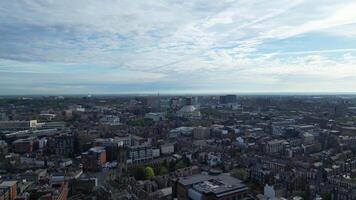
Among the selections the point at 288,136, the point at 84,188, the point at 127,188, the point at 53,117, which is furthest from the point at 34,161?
the point at 53,117

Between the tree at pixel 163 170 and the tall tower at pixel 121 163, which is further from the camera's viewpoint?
the tall tower at pixel 121 163

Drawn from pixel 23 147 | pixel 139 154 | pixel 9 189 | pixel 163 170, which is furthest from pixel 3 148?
pixel 163 170

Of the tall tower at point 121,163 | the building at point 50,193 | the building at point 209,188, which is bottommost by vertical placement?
the tall tower at point 121,163

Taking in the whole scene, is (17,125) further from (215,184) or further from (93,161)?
(215,184)

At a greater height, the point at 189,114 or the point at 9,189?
the point at 189,114

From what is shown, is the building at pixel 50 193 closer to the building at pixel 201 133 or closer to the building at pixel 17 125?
the building at pixel 201 133

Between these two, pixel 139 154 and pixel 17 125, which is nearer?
pixel 139 154

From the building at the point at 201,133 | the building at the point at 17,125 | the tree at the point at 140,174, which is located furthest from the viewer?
the building at the point at 17,125

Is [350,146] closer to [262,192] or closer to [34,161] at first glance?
[262,192]

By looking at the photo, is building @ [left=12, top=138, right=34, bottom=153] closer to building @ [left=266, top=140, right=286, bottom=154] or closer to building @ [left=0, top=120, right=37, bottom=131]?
building @ [left=0, top=120, right=37, bottom=131]

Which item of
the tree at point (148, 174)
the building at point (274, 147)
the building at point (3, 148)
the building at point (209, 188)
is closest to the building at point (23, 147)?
the building at point (3, 148)
